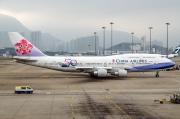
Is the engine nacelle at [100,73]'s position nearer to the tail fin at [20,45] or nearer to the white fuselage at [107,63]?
the white fuselage at [107,63]

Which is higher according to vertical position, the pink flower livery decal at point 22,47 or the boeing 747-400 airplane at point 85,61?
the pink flower livery decal at point 22,47

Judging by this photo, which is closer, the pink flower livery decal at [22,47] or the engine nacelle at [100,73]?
the engine nacelle at [100,73]

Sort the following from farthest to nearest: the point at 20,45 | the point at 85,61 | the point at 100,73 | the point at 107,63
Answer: the point at 85,61 < the point at 107,63 < the point at 20,45 < the point at 100,73

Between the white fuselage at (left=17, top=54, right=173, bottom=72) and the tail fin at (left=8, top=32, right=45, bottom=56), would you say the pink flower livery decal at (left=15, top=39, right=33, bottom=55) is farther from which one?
the white fuselage at (left=17, top=54, right=173, bottom=72)

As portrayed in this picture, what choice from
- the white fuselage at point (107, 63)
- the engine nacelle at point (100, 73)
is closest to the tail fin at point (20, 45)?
the white fuselage at point (107, 63)

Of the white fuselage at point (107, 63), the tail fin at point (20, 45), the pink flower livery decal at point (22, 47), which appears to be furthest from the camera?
the white fuselage at point (107, 63)

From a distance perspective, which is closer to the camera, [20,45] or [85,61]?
[20,45]

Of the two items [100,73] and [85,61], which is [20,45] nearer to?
[85,61]

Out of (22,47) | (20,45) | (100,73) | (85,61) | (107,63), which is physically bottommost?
(100,73)

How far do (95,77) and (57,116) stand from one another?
33.8 m

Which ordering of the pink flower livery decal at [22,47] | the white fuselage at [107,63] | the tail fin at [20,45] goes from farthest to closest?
the white fuselage at [107,63] → the pink flower livery decal at [22,47] → the tail fin at [20,45]

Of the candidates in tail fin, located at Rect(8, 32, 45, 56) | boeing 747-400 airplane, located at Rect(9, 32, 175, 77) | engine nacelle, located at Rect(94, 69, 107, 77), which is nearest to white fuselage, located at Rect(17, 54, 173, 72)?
boeing 747-400 airplane, located at Rect(9, 32, 175, 77)

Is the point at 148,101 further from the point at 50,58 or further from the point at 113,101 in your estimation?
the point at 50,58

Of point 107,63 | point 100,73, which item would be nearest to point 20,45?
point 100,73
